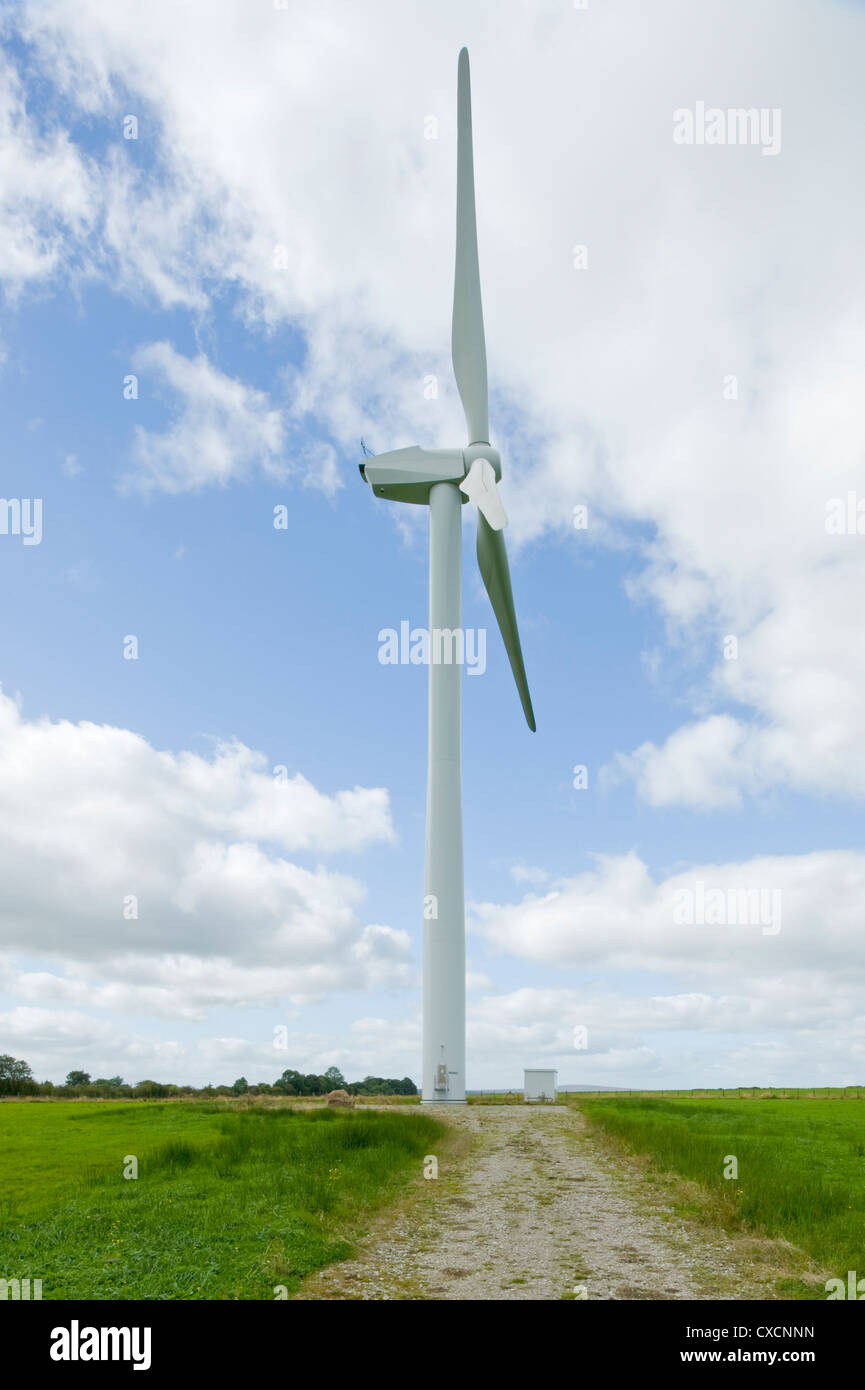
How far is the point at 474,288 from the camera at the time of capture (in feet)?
145

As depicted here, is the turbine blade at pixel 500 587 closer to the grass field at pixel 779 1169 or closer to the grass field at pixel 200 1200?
the grass field at pixel 779 1169

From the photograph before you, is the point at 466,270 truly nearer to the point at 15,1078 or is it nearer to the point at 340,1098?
the point at 340,1098

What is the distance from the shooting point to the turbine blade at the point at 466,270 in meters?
44.1

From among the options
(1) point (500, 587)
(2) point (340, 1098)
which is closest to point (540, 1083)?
(2) point (340, 1098)

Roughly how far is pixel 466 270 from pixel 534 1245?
39.7 metres

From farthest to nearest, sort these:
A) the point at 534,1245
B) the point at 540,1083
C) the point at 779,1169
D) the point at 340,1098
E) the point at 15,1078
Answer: the point at 15,1078, the point at 540,1083, the point at 340,1098, the point at 779,1169, the point at 534,1245

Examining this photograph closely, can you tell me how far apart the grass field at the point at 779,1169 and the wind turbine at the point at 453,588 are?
6399 millimetres

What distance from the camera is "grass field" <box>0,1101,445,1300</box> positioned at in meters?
12.7

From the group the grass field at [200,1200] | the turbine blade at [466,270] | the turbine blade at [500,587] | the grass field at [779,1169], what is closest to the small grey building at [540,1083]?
the grass field at [779,1169]

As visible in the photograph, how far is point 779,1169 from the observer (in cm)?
2164

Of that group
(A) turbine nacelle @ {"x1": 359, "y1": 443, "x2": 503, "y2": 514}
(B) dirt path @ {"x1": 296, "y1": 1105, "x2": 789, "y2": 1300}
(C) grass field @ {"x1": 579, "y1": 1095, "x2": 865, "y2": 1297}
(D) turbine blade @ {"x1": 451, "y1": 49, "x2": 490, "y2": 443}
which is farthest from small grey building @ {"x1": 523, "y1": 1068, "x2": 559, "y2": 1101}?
(D) turbine blade @ {"x1": 451, "y1": 49, "x2": 490, "y2": 443}
